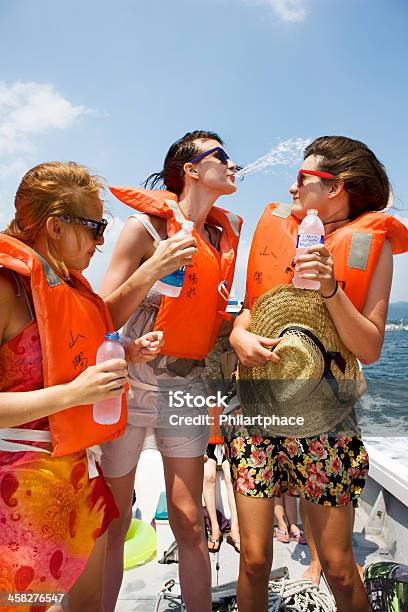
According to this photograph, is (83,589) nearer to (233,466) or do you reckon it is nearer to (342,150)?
(233,466)

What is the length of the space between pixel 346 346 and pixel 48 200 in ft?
4.40

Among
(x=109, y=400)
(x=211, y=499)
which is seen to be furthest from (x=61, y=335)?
(x=211, y=499)

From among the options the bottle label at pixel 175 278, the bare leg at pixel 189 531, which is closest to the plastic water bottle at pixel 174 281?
the bottle label at pixel 175 278

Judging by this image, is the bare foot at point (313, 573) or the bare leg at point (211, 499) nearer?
the bare foot at point (313, 573)

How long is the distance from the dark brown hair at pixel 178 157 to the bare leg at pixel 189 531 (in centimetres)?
147

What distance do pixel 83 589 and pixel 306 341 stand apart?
128 centimetres

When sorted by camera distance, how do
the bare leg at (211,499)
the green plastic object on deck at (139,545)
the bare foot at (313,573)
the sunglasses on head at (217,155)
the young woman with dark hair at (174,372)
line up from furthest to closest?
the bare leg at (211,499) < the green plastic object on deck at (139,545) < the bare foot at (313,573) < the sunglasses on head at (217,155) < the young woman with dark hair at (174,372)

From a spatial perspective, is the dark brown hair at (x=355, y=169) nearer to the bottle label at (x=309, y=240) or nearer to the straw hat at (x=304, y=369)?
the bottle label at (x=309, y=240)

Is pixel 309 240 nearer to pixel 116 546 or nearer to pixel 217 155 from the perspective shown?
pixel 217 155

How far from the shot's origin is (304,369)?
6.93ft

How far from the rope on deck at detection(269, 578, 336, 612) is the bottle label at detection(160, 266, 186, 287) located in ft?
6.63

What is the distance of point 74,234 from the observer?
186 cm

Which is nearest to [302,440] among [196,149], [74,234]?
[74,234]

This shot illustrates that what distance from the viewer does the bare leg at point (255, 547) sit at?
85.4 inches
